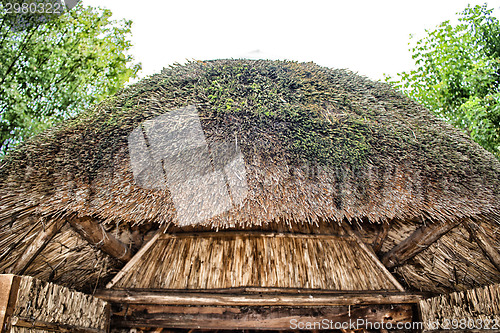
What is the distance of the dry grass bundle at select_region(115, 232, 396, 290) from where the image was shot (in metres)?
2.96

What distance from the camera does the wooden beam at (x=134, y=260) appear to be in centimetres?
291

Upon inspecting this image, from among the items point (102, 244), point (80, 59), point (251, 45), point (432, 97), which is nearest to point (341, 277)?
point (102, 244)

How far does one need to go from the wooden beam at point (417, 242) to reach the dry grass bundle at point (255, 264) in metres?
0.22

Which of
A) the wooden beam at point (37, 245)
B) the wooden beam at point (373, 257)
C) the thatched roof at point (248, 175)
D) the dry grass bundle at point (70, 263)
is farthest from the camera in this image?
the wooden beam at point (373, 257)

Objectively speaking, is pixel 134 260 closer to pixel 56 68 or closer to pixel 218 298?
pixel 218 298

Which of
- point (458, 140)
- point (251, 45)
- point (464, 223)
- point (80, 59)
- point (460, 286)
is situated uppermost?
point (251, 45)

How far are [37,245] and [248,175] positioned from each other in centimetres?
174

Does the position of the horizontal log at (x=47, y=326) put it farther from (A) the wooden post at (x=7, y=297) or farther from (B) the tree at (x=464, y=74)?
(B) the tree at (x=464, y=74)

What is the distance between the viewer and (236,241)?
10.4 ft

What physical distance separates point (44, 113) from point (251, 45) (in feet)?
87.8

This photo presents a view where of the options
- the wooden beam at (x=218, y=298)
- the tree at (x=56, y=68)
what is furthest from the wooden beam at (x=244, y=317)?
the tree at (x=56, y=68)

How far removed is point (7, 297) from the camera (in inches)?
68.7

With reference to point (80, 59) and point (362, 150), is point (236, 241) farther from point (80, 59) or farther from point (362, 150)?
point (80, 59)

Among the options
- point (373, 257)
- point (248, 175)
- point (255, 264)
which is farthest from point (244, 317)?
point (373, 257)
